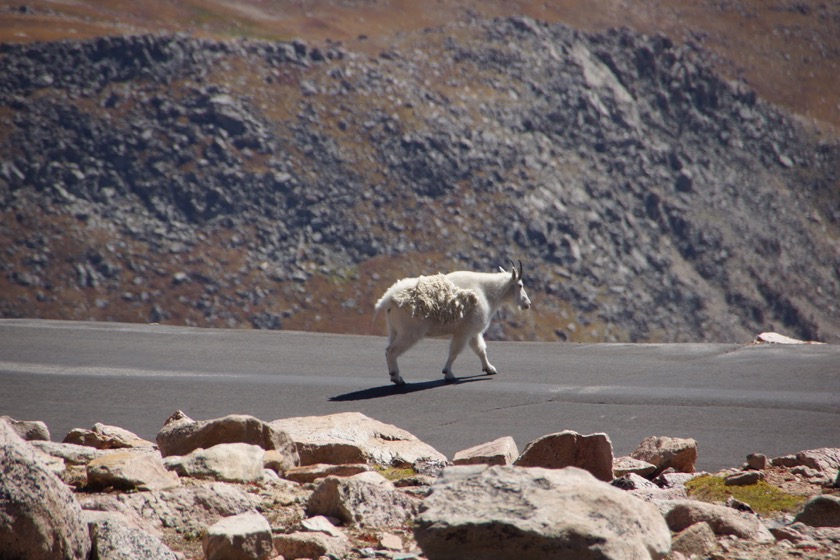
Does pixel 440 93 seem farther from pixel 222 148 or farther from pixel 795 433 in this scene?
pixel 795 433

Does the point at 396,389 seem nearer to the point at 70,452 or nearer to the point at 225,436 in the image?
the point at 225,436

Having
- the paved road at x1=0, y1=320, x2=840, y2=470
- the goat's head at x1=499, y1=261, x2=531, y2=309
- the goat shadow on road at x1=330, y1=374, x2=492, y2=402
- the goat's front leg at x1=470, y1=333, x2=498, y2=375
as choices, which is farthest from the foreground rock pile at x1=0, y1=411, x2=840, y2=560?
the goat's head at x1=499, y1=261, x2=531, y2=309

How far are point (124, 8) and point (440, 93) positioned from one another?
37.6 meters

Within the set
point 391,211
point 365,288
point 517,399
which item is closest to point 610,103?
point 391,211

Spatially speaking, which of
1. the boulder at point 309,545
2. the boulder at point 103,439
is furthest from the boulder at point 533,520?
the boulder at point 103,439

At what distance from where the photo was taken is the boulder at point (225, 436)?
28.2 ft

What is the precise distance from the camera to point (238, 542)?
5.64 m

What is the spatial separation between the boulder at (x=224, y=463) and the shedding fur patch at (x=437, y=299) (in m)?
6.62

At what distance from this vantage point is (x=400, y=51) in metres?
103

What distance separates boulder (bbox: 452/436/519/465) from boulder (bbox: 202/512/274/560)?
283 cm

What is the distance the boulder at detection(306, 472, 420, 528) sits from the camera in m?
6.64

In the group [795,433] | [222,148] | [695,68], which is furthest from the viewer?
[695,68]

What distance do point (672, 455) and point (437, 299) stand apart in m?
5.92

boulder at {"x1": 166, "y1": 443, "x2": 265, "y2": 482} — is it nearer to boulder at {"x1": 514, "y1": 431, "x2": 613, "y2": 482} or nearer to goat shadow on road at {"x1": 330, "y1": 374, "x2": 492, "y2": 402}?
boulder at {"x1": 514, "y1": 431, "x2": 613, "y2": 482}
